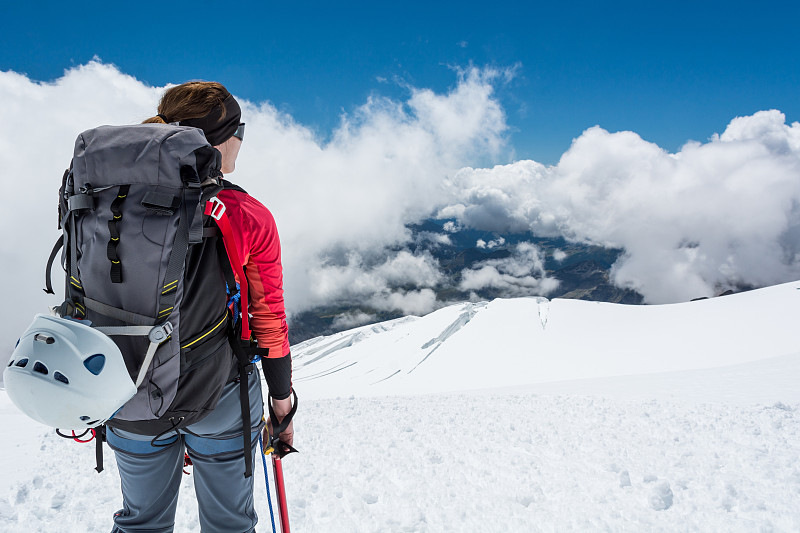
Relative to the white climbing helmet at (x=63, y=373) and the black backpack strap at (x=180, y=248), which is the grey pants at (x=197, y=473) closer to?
the white climbing helmet at (x=63, y=373)

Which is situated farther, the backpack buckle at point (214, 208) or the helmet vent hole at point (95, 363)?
the backpack buckle at point (214, 208)

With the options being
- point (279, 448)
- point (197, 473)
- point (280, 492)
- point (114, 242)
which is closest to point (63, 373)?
point (114, 242)

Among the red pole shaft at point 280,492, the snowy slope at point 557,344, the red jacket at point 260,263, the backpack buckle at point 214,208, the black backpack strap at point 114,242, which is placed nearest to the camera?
the black backpack strap at point 114,242

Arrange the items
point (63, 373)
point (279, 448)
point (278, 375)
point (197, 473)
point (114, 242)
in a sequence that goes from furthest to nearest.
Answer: point (279, 448), point (278, 375), point (197, 473), point (114, 242), point (63, 373)

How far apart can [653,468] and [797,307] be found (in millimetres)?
32440

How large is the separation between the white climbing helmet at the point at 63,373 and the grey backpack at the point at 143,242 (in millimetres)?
125

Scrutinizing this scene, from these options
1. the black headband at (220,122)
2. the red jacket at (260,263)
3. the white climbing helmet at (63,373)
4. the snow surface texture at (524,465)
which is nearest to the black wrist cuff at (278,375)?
the red jacket at (260,263)

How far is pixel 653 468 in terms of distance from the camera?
5.54m

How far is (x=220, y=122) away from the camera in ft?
8.00

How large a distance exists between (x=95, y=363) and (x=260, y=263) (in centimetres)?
91

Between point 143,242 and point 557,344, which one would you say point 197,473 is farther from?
point 557,344

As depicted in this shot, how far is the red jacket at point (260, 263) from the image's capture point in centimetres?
224

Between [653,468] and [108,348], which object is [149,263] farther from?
[653,468]

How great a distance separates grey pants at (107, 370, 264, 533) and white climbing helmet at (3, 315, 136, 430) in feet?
2.24
